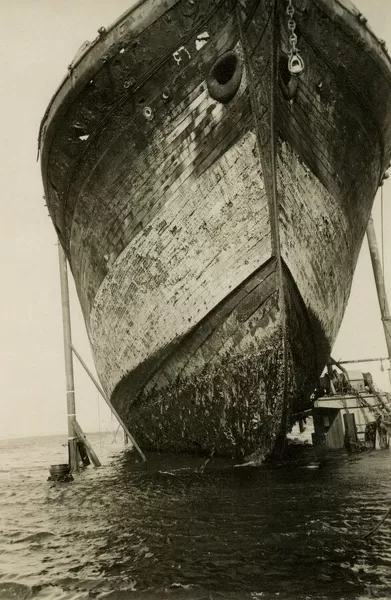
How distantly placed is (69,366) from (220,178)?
15.3 ft

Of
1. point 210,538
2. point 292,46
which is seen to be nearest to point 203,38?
point 292,46

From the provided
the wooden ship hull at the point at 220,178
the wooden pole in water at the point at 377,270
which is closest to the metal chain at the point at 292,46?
the wooden ship hull at the point at 220,178

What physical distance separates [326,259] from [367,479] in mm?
2667

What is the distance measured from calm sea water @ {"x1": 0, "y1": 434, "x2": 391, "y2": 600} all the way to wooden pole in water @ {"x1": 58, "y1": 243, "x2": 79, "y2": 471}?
2.24m

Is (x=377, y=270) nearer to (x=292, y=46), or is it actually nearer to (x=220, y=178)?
(x=220, y=178)

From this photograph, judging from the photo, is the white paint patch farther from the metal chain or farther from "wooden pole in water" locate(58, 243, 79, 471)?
"wooden pole in water" locate(58, 243, 79, 471)

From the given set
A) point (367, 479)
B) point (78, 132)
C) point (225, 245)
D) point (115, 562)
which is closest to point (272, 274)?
point (225, 245)

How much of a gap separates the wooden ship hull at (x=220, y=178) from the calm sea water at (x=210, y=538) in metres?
0.85

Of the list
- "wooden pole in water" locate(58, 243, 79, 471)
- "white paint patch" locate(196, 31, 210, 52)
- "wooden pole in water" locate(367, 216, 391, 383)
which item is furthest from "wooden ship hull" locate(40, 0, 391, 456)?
"wooden pole in water" locate(58, 243, 79, 471)

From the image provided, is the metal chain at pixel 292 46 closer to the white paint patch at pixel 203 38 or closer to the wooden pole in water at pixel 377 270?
the white paint patch at pixel 203 38

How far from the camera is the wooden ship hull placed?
4.91 metres

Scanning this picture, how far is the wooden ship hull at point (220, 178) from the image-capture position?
16.1 ft

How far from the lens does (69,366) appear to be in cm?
828

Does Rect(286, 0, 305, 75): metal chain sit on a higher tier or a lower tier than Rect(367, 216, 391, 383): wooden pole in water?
higher
